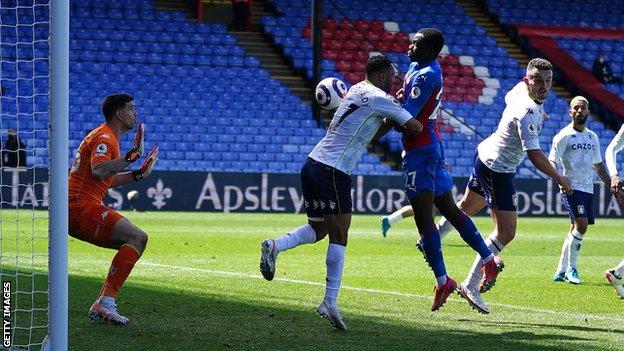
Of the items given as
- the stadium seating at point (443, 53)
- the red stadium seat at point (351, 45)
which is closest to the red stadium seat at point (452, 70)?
the stadium seating at point (443, 53)

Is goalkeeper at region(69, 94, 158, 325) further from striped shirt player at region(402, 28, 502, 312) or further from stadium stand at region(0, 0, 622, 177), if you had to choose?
stadium stand at region(0, 0, 622, 177)

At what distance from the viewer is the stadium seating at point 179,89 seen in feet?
109

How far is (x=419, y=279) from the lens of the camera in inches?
531

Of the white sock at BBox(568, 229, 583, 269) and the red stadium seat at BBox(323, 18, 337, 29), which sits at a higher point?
the white sock at BBox(568, 229, 583, 269)

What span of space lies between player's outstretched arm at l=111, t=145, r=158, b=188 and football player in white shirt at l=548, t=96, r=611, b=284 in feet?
19.9

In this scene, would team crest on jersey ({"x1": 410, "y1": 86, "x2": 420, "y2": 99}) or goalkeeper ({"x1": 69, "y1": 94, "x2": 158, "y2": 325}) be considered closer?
goalkeeper ({"x1": 69, "y1": 94, "x2": 158, "y2": 325})

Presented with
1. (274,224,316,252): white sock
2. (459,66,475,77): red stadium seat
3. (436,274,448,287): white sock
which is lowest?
(459,66,475,77): red stadium seat

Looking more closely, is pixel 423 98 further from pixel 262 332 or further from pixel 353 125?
pixel 262 332

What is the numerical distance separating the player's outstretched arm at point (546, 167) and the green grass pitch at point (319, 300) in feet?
3.55

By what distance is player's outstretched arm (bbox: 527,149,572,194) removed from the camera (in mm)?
9977

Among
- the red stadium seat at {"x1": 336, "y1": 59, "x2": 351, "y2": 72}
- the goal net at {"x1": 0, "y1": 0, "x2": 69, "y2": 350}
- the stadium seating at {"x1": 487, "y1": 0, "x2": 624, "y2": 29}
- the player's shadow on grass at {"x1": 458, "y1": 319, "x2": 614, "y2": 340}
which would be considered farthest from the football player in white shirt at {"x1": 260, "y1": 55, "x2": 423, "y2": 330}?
the stadium seating at {"x1": 487, "y1": 0, "x2": 624, "y2": 29}

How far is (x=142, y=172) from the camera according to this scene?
903 centimetres

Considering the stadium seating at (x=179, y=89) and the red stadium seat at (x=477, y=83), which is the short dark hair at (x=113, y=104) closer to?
the stadium seating at (x=179, y=89)

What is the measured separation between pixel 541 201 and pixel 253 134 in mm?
8275
